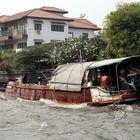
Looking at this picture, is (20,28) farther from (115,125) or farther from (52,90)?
(115,125)

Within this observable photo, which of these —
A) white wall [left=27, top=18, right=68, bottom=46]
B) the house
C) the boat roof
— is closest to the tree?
the boat roof

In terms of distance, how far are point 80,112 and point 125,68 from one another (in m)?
2.88

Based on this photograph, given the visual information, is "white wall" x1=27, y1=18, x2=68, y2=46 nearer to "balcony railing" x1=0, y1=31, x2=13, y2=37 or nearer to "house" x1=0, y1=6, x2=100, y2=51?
"house" x1=0, y1=6, x2=100, y2=51

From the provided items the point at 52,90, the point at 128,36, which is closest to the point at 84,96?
the point at 52,90

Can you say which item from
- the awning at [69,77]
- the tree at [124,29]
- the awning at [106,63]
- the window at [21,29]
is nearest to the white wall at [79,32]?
the window at [21,29]

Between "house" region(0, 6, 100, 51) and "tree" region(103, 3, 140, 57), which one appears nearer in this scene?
"tree" region(103, 3, 140, 57)

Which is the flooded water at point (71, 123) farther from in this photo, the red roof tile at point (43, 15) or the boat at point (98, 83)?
the red roof tile at point (43, 15)

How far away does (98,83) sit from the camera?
2044cm

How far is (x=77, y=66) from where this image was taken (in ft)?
68.9

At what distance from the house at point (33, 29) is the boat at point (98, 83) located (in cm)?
2967

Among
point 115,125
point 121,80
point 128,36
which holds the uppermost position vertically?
point 128,36

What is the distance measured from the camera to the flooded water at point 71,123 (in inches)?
523

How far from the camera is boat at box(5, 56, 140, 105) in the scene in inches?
736

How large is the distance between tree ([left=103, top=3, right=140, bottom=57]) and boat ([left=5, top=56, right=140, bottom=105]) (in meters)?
5.65
